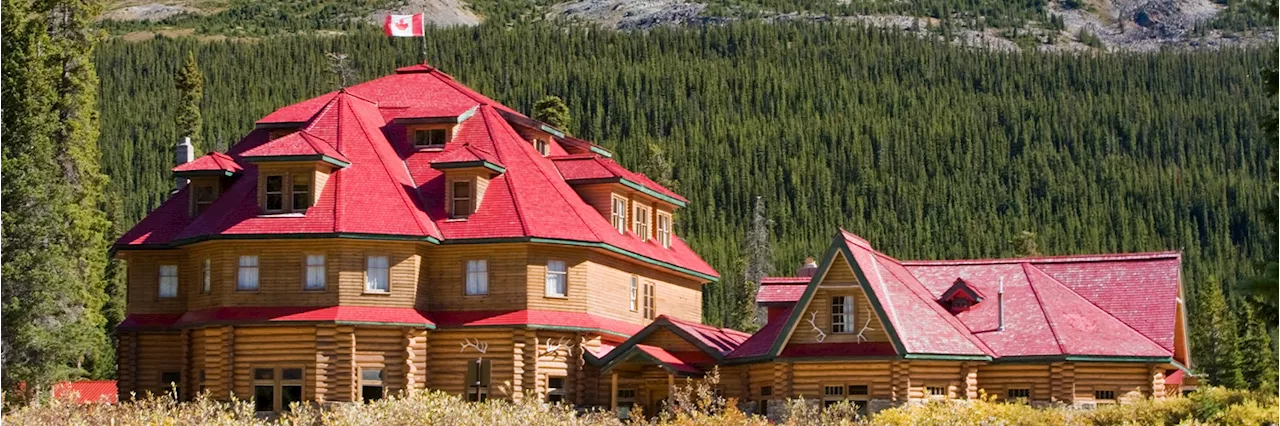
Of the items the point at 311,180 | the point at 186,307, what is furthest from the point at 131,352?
the point at 311,180

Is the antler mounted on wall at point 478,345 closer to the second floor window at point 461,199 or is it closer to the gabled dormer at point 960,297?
the second floor window at point 461,199

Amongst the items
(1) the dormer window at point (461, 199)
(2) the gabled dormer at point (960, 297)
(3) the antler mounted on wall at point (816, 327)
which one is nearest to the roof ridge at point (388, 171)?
(1) the dormer window at point (461, 199)

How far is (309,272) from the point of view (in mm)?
50125

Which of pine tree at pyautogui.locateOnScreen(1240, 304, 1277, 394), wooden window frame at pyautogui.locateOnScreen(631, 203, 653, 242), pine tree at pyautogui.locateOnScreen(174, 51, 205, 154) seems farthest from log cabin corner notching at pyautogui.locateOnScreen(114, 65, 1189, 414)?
pine tree at pyautogui.locateOnScreen(174, 51, 205, 154)

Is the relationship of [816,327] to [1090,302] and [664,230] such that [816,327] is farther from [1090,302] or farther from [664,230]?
[664,230]

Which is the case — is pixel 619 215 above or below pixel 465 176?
below

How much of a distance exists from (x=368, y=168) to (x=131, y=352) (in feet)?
33.1

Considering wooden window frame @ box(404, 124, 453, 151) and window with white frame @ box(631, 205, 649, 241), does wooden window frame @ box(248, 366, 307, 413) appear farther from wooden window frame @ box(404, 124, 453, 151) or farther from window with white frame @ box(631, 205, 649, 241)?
window with white frame @ box(631, 205, 649, 241)

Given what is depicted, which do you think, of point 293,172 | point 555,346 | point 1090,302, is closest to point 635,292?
point 555,346

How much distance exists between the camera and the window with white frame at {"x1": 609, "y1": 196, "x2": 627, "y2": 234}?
187 feet

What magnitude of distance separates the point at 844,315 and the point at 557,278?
8.84 metres

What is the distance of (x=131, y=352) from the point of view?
5519cm

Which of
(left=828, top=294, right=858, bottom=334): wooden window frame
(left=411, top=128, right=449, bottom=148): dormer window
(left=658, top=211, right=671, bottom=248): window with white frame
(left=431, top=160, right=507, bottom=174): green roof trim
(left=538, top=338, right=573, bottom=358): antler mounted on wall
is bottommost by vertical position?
(left=538, top=338, right=573, bottom=358): antler mounted on wall

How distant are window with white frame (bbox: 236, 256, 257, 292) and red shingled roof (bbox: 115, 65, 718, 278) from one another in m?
1.07
